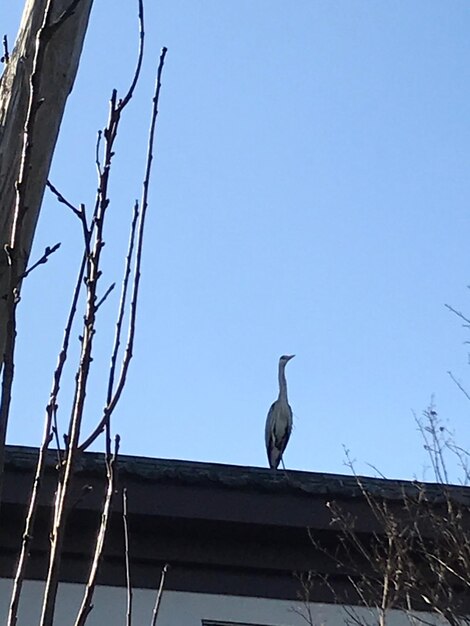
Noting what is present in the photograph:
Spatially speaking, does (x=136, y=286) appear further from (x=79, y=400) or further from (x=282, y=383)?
(x=282, y=383)

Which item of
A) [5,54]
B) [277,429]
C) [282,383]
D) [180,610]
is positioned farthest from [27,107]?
[282,383]

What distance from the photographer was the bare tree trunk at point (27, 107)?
184 cm

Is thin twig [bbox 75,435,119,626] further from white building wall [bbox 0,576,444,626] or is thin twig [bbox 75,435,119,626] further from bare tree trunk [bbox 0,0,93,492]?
white building wall [bbox 0,576,444,626]

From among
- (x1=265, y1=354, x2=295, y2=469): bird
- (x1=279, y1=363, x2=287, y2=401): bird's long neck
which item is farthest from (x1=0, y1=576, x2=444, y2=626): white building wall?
(x1=279, y1=363, x2=287, y2=401): bird's long neck

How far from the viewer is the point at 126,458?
6.22 meters

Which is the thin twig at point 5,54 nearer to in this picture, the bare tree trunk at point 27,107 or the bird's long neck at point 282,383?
the bare tree trunk at point 27,107

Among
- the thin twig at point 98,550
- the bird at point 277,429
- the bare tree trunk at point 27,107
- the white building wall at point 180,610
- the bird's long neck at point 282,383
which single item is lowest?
the thin twig at point 98,550

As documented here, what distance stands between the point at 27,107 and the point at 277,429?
34.2 ft

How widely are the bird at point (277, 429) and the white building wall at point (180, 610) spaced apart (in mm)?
5646

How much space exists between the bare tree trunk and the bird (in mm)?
9936

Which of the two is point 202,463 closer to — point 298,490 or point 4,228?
point 298,490

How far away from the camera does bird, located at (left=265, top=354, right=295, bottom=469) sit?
1205 cm

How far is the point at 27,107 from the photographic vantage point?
193 centimetres

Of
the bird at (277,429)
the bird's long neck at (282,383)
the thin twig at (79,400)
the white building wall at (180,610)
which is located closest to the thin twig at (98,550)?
the thin twig at (79,400)
